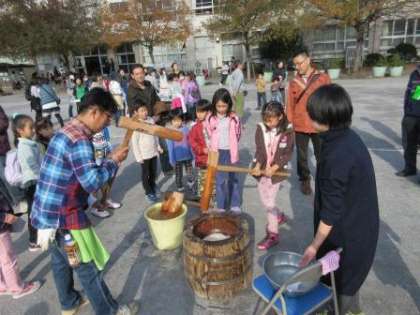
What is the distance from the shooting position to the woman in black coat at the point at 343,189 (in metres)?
1.77

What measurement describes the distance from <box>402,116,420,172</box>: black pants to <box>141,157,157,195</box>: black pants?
12.5 ft

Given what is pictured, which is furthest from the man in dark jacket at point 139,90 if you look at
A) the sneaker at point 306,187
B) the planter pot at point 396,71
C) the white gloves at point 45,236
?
the planter pot at point 396,71

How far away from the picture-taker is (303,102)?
175 inches

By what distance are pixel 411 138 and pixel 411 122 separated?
10.0 inches

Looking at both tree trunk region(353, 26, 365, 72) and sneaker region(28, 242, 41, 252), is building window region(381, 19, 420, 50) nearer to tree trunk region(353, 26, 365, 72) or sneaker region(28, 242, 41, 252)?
tree trunk region(353, 26, 365, 72)

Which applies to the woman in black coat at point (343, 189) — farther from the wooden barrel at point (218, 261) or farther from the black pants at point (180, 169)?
the black pants at point (180, 169)

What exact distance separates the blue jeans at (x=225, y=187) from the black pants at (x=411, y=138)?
282 cm

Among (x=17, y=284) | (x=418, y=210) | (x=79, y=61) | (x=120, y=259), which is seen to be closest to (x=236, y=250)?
(x=120, y=259)

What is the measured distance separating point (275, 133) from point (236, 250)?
4.49ft

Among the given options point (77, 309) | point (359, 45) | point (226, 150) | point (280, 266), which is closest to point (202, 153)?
point (226, 150)

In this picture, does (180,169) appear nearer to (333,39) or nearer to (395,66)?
(395,66)

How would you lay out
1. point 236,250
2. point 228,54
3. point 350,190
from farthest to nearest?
1. point 228,54
2. point 236,250
3. point 350,190

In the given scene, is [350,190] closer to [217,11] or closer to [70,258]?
[70,258]

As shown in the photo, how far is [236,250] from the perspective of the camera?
8.75 feet
